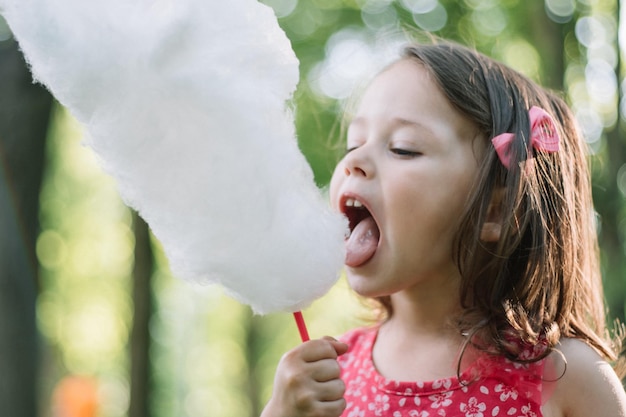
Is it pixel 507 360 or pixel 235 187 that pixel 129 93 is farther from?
pixel 507 360

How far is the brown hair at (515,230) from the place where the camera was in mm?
2000

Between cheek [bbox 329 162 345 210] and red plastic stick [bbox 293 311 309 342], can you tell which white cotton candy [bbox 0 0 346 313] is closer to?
red plastic stick [bbox 293 311 309 342]

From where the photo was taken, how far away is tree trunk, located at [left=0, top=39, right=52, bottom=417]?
5797 mm

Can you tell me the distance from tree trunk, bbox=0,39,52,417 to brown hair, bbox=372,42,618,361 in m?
4.56

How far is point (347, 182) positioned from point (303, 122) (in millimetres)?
7096

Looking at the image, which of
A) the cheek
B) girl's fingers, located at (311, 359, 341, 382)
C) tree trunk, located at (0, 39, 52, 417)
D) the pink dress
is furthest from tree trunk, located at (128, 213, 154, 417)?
girl's fingers, located at (311, 359, 341, 382)

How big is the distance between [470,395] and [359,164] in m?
0.66

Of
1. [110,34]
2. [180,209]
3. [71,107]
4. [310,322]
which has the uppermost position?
[110,34]

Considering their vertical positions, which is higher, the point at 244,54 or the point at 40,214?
the point at 244,54

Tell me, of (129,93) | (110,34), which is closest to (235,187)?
(129,93)

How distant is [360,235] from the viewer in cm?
198

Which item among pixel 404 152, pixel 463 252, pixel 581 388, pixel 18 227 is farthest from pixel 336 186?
pixel 18 227

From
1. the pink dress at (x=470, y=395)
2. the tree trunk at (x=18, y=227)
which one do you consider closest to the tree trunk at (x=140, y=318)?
the tree trunk at (x=18, y=227)

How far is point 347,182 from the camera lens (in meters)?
2.00
